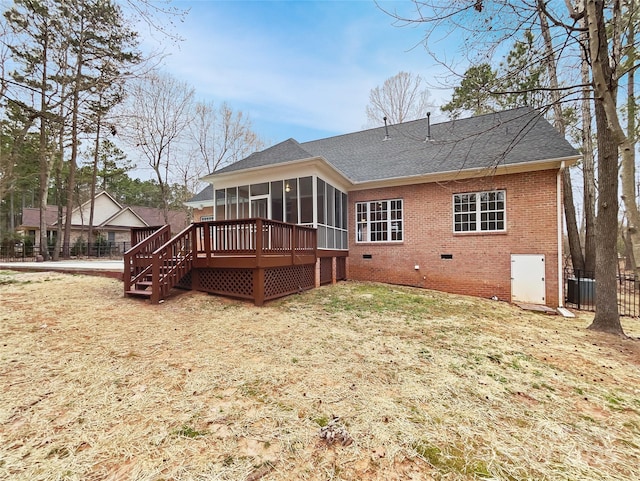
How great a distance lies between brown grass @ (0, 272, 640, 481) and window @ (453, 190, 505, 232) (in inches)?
178

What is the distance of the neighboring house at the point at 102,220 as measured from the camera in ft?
84.9

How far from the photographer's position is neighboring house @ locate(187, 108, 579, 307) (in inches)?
335

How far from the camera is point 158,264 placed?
238 inches

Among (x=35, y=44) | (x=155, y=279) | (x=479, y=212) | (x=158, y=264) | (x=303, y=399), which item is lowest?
(x=303, y=399)

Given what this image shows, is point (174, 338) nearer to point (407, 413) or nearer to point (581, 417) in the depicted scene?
point (407, 413)

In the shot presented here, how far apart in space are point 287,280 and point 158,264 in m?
3.00

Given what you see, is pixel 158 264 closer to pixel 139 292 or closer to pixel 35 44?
pixel 139 292

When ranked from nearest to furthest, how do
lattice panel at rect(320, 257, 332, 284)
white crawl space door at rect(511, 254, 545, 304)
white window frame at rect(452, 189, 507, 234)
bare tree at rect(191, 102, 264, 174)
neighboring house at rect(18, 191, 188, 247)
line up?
white crawl space door at rect(511, 254, 545, 304)
white window frame at rect(452, 189, 507, 234)
lattice panel at rect(320, 257, 332, 284)
bare tree at rect(191, 102, 264, 174)
neighboring house at rect(18, 191, 188, 247)

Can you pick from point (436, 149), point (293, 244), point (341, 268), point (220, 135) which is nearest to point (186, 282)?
point (293, 244)

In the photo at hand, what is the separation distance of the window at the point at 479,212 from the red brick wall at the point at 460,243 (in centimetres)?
19

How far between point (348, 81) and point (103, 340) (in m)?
15.6

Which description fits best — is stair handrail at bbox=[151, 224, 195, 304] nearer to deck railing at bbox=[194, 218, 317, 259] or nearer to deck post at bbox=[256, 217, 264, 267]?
deck railing at bbox=[194, 218, 317, 259]

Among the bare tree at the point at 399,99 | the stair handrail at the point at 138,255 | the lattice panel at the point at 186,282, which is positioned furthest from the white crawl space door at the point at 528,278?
the bare tree at the point at 399,99

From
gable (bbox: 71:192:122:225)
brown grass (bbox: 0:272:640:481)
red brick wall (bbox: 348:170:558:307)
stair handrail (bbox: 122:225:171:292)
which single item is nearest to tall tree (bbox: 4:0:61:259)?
stair handrail (bbox: 122:225:171:292)
